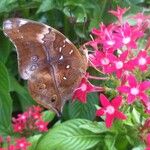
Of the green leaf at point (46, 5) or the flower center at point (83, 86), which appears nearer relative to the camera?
the flower center at point (83, 86)

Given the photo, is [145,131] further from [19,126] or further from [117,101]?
[19,126]

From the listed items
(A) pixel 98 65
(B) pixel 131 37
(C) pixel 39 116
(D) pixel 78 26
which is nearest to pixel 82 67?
(A) pixel 98 65

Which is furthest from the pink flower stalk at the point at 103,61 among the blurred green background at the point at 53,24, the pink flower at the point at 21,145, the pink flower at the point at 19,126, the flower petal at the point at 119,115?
the blurred green background at the point at 53,24

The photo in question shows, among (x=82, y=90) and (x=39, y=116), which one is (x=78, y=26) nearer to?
(x=39, y=116)

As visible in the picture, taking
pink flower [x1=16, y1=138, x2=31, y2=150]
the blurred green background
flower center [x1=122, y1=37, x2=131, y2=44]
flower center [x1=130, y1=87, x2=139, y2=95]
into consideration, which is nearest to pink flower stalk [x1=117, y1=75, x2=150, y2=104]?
flower center [x1=130, y1=87, x2=139, y2=95]

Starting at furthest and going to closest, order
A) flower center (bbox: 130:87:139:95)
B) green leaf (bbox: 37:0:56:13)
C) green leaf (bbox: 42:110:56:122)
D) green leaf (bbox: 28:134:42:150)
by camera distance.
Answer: green leaf (bbox: 37:0:56:13)
green leaf (bbox: 42:110:56:122)
green leaf (bbox: 28:134:42:150)
flower center (bbox: 130:87:139:95)

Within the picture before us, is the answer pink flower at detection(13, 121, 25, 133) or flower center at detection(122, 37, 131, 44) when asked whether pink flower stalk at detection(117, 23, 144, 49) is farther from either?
pink flower at detection(13, 121, 25, 133)

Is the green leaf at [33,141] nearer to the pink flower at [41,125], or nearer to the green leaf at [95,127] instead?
the pink flower at [41,125]
